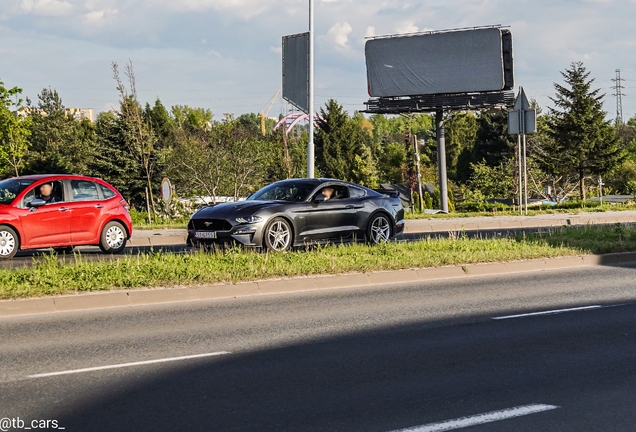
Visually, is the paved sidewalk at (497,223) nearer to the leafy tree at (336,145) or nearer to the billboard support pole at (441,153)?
the billboard support pole at (441,153)

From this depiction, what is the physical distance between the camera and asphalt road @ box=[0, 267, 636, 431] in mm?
5430

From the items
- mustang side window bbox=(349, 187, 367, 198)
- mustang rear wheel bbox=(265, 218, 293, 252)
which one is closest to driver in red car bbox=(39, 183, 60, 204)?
mustang rear wheel bbox=(265, 218, 293, 252)

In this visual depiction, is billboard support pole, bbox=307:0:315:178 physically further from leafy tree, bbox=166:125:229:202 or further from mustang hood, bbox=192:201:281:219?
leafy tree, bbox=166:125:229:202

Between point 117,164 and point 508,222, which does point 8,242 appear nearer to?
point 508,222

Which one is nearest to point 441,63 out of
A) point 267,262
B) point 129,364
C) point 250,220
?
point 250,220

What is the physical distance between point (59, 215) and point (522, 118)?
1577 cm

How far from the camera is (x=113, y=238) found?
680 inches

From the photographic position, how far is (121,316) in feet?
31.9

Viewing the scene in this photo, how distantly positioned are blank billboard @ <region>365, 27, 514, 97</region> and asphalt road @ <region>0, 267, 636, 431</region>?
110ft

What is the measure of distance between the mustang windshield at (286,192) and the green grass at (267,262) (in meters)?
1.51

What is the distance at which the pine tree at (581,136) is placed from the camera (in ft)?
220

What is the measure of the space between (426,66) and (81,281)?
3582 cm

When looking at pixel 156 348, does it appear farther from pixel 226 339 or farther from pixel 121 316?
pixel 121 316

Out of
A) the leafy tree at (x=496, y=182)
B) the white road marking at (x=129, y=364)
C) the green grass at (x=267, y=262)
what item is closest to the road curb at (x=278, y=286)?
the green grass at (x=267, y=262)
